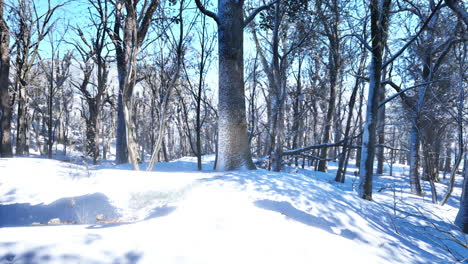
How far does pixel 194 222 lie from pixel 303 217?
1549mm

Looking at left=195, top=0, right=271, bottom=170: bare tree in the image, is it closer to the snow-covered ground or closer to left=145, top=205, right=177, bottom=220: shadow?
the snow-covered ground

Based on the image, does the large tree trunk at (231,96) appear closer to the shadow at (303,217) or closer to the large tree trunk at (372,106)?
the shadow at (303,217)

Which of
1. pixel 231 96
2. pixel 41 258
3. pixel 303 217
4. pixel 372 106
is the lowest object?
pixel 303 217

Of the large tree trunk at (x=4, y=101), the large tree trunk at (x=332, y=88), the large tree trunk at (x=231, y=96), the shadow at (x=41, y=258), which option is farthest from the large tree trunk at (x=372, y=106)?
the large tree trunk at (x=4, y=101)

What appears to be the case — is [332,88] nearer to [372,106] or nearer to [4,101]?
[372,106]

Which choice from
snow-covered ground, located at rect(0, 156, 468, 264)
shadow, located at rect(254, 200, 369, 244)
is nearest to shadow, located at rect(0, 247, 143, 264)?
snow-covered ground, located at rect(0, 156, 468, 264)

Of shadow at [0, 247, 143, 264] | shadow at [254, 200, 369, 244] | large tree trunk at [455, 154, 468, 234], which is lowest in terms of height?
large tree trunk at [455, 154, 468, 234]

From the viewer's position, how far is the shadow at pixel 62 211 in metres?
3.05

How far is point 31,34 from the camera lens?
11945mm

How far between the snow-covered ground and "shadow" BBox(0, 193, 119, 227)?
0.04 feet

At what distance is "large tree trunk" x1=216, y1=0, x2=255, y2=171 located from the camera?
5.23 m

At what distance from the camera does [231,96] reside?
17.2ft

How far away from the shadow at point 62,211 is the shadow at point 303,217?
2031 millimetres

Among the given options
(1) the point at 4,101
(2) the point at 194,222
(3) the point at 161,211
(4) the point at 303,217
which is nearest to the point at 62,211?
(3) the point at 161,211
